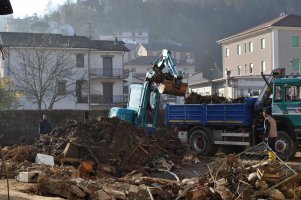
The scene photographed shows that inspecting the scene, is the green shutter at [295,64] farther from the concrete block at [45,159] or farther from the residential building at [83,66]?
the concrete block at [45,159]

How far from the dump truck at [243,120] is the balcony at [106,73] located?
1341 inches

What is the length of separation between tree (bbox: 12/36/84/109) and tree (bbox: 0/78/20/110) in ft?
10.5

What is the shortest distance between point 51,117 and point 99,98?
22585 mm

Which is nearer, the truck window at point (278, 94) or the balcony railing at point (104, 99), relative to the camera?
the truck window at point (278, 94)

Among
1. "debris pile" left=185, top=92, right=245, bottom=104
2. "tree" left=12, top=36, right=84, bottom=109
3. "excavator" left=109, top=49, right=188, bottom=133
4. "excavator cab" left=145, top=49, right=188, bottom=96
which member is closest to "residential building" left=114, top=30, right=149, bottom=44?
"tree" left=12, top=36, right=84, bottom=109

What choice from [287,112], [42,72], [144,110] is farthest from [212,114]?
[42,72]

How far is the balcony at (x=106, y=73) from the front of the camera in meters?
55.6

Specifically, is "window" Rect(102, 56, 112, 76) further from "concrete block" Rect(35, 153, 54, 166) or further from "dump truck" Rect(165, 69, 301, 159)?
"concrete block" Rect(35, 153, 54, 166)

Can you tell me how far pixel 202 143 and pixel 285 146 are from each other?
4290mm

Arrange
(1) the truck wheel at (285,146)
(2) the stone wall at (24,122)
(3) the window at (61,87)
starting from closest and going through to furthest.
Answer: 1. (1) the truck wheel at (285,146)
2. (2) the stone wall at (24,122)
3. (3) the window at (61,87)

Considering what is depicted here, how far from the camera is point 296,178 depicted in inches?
437

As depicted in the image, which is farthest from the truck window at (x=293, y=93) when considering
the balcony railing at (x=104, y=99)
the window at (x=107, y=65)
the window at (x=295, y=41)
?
the window at (x=295, y=41)

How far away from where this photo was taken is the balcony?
55584 mm

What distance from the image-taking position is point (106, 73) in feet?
185
